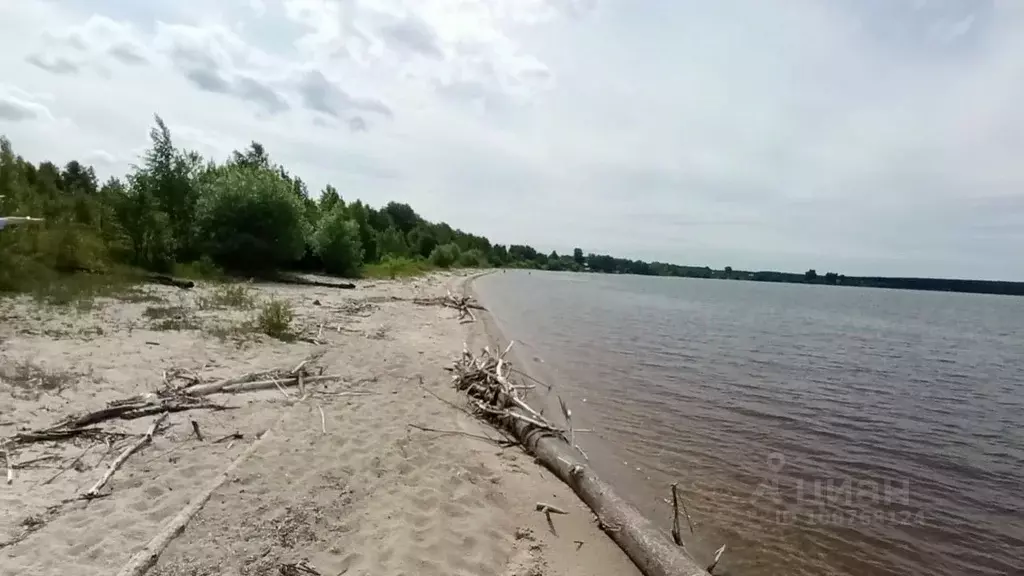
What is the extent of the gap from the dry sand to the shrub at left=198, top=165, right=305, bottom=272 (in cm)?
1952

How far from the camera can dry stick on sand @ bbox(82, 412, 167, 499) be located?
4.75m

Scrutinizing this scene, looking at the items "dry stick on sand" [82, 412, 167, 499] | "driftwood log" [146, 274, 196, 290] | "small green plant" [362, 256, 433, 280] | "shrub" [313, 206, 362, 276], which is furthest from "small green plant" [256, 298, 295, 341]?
"small green plant" [362, 256, 433, 280]

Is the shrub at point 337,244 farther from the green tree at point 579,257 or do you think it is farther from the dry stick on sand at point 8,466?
the green tree at point 579,257

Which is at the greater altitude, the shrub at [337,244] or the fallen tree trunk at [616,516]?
the shrub at [337,244]

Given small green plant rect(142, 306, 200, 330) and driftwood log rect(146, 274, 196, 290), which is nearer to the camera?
small green plant rect(142, 306, 200, 330)

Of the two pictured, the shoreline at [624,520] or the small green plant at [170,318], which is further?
the small green plant at [170,318]

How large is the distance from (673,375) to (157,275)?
19254mm

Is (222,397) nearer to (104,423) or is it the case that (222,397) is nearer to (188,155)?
(104,423)

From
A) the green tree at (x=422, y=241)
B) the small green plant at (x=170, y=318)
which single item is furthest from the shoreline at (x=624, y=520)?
the green tree at (x=422, y=241)

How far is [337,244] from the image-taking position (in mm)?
36094

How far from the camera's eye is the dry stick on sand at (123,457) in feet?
15.6

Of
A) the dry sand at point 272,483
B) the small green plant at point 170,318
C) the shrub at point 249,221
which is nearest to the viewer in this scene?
the dry sand at point 272,483

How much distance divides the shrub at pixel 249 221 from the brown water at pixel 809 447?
681 inches

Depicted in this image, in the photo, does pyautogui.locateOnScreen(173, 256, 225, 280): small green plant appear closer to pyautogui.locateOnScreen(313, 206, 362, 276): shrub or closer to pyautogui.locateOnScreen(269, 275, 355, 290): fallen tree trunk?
pyautogui.locateOnScreen(269, 275, 355, 290): fallen tree trunk
